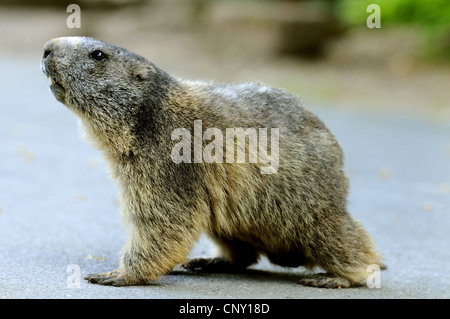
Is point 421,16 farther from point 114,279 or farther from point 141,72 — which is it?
point 114,279

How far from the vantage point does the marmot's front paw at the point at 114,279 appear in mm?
5918

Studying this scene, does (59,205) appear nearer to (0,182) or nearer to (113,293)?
(0,182)

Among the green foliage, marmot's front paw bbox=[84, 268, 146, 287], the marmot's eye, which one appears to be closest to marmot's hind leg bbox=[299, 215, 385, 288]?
marmot's front paw bbox=[84, 268, 146, 287]

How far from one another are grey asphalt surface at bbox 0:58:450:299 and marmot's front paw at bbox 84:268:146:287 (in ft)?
0.33

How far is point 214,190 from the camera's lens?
20.3ft

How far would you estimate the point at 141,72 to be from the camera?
20.5 feet

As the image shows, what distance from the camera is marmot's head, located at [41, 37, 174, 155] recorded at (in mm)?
6043

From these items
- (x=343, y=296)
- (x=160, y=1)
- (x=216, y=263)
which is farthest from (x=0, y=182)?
(x=160, y=1)

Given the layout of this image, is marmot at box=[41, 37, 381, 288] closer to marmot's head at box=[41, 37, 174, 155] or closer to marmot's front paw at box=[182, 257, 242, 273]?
marmot's head at box=[41, 37, 174, 155]

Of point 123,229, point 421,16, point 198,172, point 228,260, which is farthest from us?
point 421,16

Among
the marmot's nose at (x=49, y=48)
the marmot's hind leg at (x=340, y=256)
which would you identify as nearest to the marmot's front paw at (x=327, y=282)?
the marmot's hind leg at (x=340, y=256)

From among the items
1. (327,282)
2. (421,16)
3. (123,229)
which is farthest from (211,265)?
(421,16)

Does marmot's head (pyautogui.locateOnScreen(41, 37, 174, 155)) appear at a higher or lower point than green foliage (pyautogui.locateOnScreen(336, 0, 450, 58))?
lower

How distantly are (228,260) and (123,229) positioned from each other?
1575 millimetres
